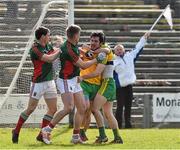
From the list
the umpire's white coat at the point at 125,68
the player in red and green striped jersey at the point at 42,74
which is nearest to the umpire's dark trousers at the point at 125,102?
the umpire's white coat at the point at 125,68

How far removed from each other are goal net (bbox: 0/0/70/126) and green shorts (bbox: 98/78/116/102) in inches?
159

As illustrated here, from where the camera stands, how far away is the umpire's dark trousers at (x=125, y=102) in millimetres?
16922

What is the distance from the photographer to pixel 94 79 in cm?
1233

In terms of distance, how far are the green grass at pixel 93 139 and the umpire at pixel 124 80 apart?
1787 mm

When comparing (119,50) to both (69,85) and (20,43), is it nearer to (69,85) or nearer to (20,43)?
(20,43)

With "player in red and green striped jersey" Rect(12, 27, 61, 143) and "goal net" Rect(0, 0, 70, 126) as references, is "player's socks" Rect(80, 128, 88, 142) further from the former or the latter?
"goal net" Rect(0, 0, 70, 126)

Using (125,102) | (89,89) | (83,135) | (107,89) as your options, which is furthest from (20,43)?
(107,89)

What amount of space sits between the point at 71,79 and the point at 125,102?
5471mm

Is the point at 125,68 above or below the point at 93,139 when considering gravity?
above

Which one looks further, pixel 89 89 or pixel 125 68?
pixel 125 68

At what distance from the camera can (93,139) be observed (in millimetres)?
13148

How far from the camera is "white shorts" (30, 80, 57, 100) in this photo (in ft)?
39.3

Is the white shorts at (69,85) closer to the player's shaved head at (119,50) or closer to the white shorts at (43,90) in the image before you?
the white shorts at (43,90)

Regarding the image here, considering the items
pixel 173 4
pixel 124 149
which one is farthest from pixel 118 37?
pixel 124 149
